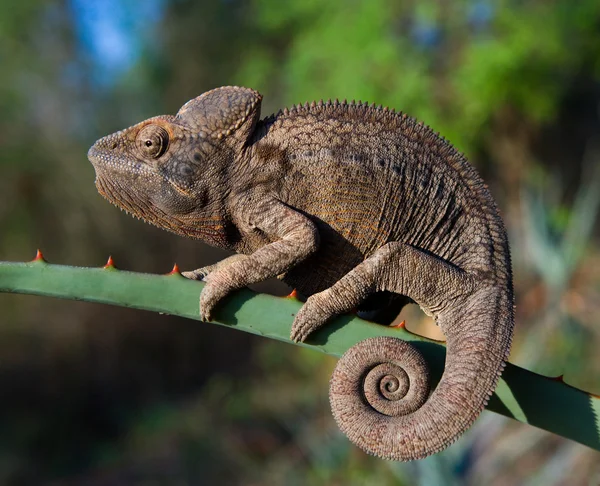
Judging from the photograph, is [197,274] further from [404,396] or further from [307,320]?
[404,396]

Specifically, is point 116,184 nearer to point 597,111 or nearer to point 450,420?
point 450,420

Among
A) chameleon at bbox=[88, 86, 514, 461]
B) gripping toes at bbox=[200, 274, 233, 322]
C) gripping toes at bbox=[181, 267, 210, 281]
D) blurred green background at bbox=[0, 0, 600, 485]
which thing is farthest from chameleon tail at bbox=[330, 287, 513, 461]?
blurred green background at bbox=[0, 0, 600, 485]

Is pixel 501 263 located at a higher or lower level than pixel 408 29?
lower

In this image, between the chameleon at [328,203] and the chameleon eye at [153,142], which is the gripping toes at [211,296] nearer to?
the chameleon at [328,203]

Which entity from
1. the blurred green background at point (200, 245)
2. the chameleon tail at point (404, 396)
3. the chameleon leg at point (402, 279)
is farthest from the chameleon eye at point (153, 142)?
the blurred green background at point (200, 245)

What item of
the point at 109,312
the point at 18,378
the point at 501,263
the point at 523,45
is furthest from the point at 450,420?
the point at 109,312
